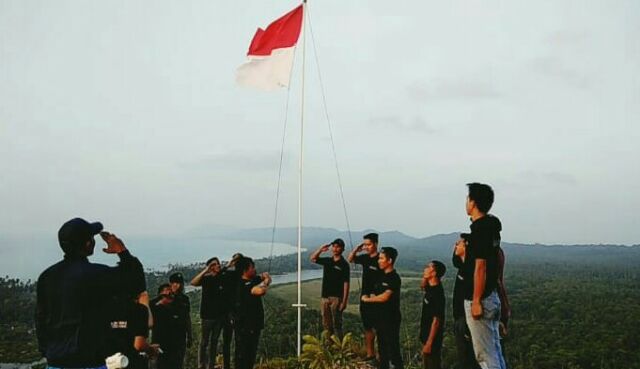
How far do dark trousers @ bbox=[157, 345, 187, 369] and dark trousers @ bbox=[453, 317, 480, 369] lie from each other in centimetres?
359

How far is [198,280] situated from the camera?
8.80 meters

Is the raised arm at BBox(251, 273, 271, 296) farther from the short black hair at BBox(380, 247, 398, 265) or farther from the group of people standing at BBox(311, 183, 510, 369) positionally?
the short black hair at BBox(380, 247, 398, 265)

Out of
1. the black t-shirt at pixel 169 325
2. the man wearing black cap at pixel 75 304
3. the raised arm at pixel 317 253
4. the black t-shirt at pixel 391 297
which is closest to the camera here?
the man wearing black cap at pixel 75 304

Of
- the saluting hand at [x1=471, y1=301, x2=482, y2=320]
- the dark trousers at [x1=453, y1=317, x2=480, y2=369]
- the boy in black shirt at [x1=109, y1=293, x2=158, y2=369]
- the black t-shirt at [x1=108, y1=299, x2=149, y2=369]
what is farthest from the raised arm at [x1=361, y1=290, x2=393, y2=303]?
the black t-shirt at [x1=108, y1=299, x2=149, y2=369]

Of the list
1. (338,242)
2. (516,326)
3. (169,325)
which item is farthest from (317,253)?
(516,326)

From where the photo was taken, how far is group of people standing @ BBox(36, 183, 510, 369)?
163 inches

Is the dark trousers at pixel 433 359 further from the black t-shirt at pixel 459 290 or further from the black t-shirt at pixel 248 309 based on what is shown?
the black t-shirt at pixel 248 309

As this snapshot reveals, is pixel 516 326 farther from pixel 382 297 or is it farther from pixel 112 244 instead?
pixel 112 244

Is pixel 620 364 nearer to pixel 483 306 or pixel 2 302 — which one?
pixel 483 306

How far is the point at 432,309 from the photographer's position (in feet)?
25.0

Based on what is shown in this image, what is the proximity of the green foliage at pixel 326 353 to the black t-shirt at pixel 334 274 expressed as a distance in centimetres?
73

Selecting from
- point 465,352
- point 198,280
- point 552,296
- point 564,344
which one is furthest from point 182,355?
point 552,296

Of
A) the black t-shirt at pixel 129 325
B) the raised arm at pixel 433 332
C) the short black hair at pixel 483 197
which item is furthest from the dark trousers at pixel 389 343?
the black t-shirt at pixel 129 325

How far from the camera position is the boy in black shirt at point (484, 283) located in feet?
18.2
